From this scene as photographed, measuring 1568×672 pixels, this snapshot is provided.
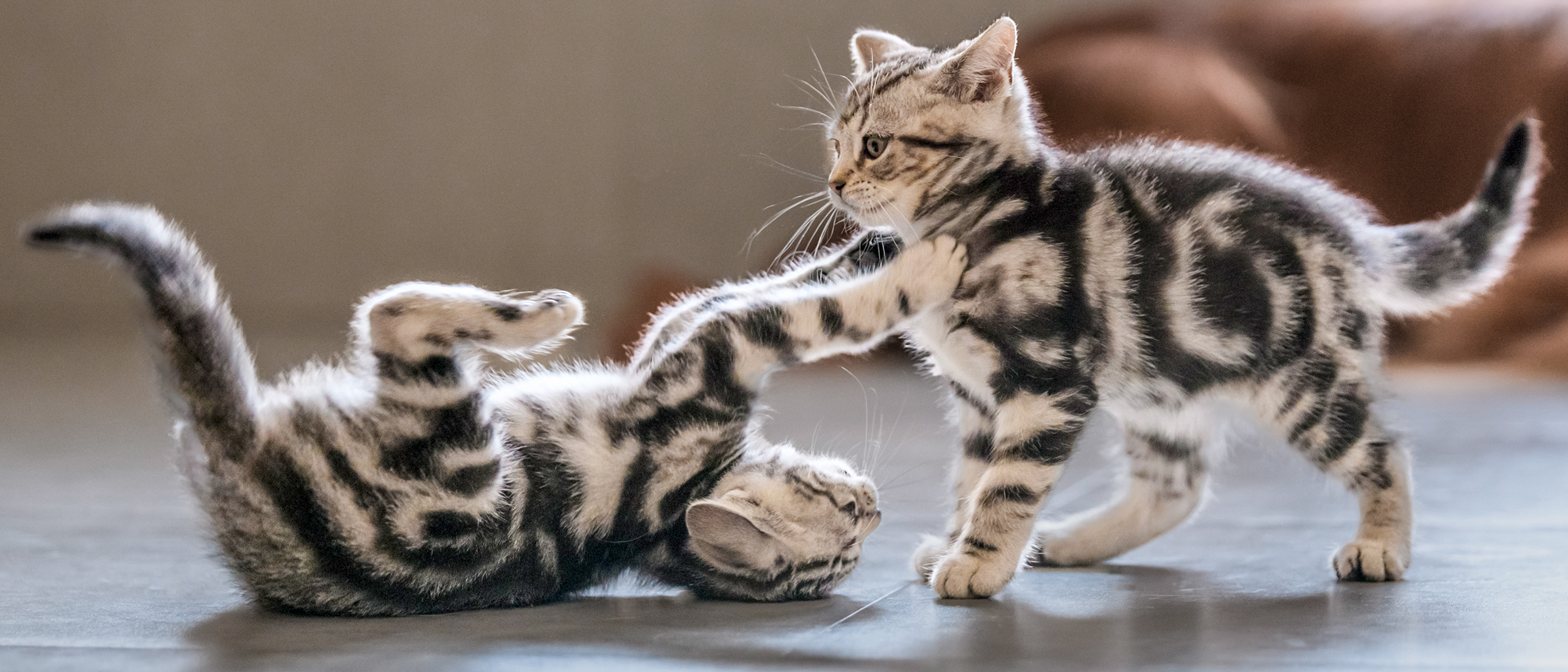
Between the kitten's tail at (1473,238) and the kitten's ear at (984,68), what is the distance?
2.02 feet

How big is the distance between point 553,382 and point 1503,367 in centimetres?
401

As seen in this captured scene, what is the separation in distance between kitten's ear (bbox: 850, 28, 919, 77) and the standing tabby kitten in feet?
0.37

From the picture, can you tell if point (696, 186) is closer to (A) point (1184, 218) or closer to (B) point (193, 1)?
(B) point (193, 1)

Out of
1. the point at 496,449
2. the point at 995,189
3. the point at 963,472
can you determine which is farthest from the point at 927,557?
the point at 496,449

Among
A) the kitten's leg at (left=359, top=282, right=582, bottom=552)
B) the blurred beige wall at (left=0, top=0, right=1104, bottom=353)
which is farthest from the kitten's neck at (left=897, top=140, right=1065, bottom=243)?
the blurred beige wall at (left=0, top=0, right=1104, bottom=353)

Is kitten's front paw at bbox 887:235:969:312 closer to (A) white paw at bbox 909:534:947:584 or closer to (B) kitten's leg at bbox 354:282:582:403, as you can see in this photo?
(A) white paw at bbox 909:534:947:584

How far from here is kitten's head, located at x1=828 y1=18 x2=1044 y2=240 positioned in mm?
2012

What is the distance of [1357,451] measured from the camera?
6.43 ft

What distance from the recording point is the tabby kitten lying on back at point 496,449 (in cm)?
166

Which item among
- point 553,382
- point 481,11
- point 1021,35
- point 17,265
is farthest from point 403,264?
point 553,382

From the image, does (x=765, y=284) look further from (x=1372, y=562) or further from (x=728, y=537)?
(x=1372, y=562)

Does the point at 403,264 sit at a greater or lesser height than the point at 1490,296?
greater

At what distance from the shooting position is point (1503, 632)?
1.54 metres

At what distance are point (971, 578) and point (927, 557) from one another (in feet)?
0.68
